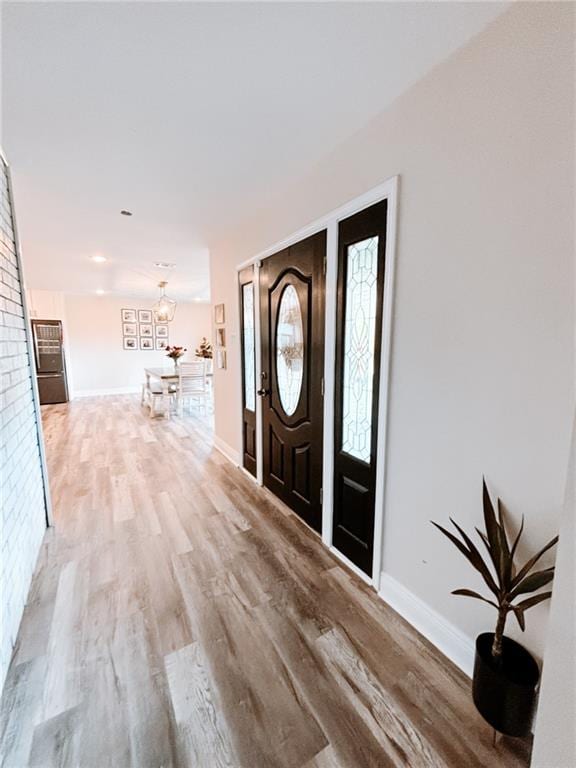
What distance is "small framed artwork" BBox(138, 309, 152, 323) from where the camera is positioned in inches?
319

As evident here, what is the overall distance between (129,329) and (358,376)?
7.76m

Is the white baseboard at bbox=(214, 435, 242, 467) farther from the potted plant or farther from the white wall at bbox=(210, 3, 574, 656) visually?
the potted plant

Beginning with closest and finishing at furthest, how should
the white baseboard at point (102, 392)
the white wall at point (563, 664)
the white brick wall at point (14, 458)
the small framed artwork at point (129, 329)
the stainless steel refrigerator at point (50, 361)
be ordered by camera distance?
the white wall at point (563, 664) < the white brick wall at point (14, 458) < the stainless steel refrigerator at point (50, 361) < the white baseboard at point (102, 392) < the small framed artwork at point (129, 329)

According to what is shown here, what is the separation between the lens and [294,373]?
2438 millimetres

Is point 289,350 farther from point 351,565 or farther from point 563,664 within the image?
point 563,664

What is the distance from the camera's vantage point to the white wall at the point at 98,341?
23.5 ft

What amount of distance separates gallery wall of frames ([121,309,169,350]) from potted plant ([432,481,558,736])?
855cm

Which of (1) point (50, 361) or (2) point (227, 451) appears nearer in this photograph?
(2) point (227, 451)

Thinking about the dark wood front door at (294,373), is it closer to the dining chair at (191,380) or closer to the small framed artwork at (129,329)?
the dining chair at (191,380)

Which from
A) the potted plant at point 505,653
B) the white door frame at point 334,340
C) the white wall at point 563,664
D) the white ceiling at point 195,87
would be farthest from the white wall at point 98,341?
the white wall at point 563,664

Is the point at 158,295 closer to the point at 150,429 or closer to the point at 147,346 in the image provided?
the point at 147,346

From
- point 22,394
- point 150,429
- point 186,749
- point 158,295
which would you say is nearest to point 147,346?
point 158,295

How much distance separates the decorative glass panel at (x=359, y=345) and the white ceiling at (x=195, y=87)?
0.69 meters

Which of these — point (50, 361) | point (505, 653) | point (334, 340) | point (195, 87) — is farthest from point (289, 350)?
point (50, 361)
